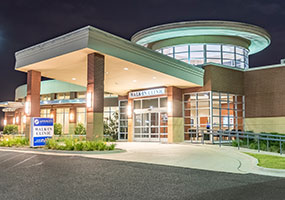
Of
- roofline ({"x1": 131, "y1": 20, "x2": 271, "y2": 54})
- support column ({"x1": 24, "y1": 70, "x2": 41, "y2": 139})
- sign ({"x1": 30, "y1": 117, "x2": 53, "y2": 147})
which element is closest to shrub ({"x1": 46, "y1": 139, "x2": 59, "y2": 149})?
sign ({"x1": 30, "y1": 117, "x2": 53, "y2": 147})

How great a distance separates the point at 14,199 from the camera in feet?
20.9

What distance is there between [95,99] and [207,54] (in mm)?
16333

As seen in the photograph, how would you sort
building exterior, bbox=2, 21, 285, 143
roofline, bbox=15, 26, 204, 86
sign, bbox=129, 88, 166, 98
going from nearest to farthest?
roofline, bbox=15, 26, 204, 86
building exterior, bbox=2, 21, 285, 143
sign, bbox=129, 88, 166, 98

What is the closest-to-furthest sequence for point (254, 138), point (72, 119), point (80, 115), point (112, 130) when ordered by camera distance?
1. point (254, 138)
2. point (112, 130)
3. point (72, 119)
4. point (80, 115)

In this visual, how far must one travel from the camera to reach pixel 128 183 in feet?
26.9

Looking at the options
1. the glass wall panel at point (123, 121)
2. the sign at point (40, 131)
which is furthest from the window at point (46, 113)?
the sign at point (40, 131)

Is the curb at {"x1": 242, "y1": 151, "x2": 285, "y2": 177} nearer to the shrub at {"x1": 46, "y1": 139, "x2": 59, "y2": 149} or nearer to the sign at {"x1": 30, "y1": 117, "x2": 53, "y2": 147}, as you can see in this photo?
the shrub at {"x1": 46, "y1": 139, "x2": 59, "y2": 149}

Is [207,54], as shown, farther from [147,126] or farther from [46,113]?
[46,113]

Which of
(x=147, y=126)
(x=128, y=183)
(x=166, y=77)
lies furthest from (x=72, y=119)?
(x=128, y=183)

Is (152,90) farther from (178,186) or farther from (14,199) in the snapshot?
(14,199)

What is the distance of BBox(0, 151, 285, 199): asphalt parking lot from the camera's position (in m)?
6.83

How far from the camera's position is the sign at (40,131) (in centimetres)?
1784

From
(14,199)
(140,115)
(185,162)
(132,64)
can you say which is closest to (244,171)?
(185,162)

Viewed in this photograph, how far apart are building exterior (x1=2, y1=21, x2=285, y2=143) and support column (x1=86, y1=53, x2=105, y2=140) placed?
0.05 metres
